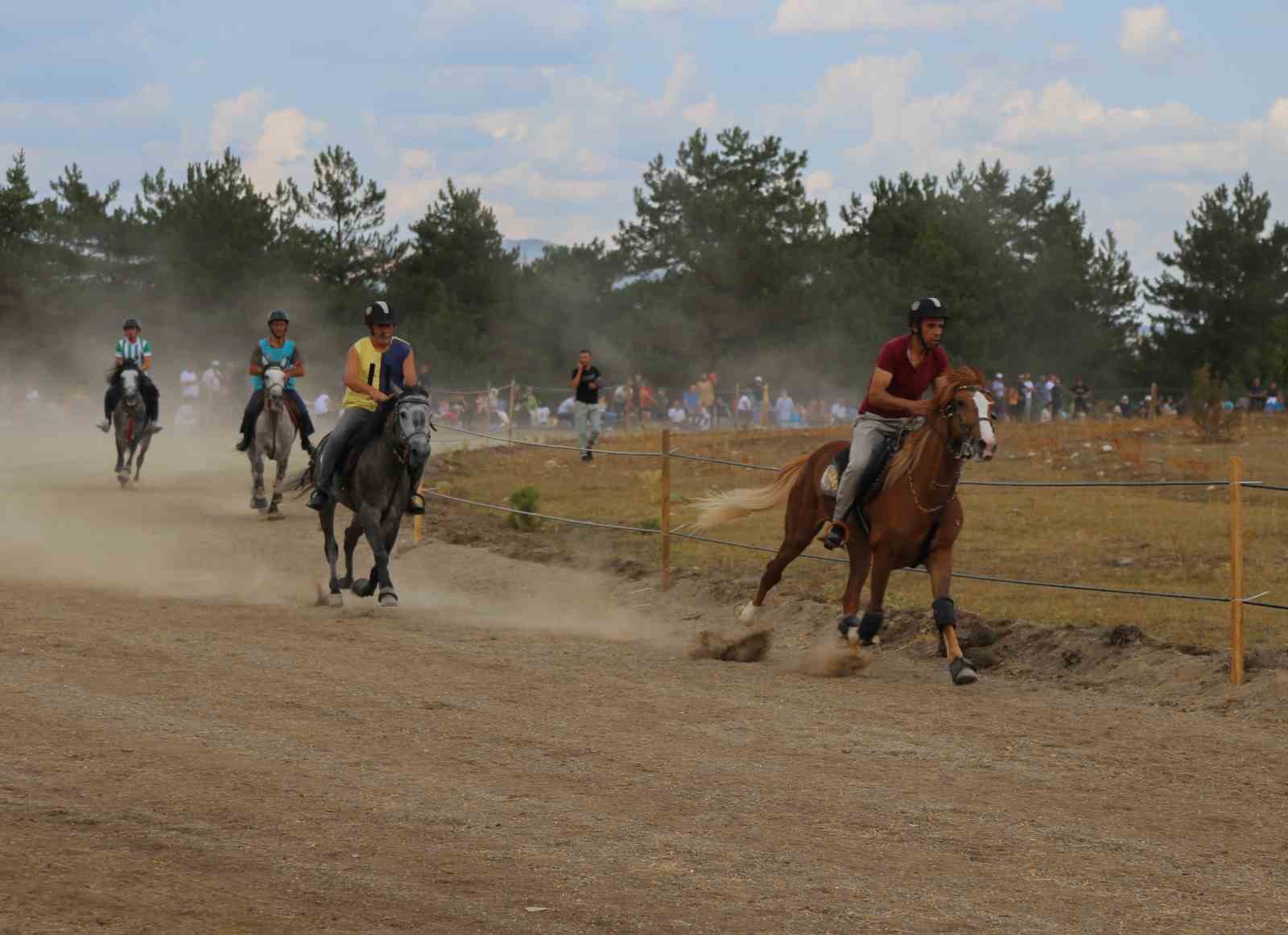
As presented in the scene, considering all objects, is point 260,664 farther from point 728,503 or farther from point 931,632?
point 931,632

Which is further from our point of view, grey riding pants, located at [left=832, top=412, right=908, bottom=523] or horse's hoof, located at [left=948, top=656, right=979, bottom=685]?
grey riding pants, located at [left=832, top=412, right=908, bottom=523]

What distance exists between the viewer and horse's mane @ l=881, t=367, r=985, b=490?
1098 cm

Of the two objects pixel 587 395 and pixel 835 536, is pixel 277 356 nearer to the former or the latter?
pixel 587 395

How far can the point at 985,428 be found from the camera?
415 inches

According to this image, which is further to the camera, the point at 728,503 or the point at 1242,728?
the point at 728,503

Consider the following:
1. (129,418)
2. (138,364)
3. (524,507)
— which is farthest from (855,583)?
(129,418)

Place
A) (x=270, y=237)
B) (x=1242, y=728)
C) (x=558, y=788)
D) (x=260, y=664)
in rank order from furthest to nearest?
1. (x=270, y=237)
2. (x=260, y=664)
3. (x=1242, y=728)
4. (x=558, y=788)

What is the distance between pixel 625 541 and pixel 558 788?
1191 cm

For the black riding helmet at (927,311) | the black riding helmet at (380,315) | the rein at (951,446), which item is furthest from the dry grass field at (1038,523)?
the black riding helmet at (380,315)

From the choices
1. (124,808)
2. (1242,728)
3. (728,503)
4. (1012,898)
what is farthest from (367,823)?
(728,503)

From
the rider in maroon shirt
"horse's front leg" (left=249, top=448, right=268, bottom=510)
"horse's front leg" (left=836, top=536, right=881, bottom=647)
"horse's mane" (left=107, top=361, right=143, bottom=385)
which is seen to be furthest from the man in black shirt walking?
the rider in maroon shirt

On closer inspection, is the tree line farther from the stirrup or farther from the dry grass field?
the stirrup

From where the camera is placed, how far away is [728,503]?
534 inches

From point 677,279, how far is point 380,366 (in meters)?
54.4
